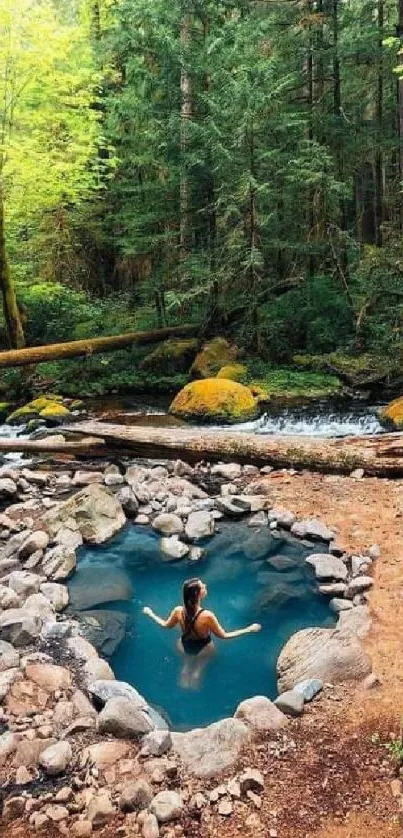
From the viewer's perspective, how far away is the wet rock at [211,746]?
354 cm

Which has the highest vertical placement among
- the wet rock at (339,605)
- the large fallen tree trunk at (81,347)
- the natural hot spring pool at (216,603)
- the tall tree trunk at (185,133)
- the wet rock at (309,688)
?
the tall tree trunk at (185,133)

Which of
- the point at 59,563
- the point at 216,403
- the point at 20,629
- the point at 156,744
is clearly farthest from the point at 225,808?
the point at 216,403

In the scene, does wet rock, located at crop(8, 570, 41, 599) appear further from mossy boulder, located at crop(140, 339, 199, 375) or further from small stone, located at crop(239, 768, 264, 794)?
mossy boulder, located at crop(140, 339, 199, 375)

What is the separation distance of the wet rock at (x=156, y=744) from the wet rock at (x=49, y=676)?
93cm

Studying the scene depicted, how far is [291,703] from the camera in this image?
404cm

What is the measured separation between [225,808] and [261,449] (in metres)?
5.80

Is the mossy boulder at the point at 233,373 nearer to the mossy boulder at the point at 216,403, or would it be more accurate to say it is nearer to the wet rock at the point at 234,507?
the mossy boulder at the point at 216,403

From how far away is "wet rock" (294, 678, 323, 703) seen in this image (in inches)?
164

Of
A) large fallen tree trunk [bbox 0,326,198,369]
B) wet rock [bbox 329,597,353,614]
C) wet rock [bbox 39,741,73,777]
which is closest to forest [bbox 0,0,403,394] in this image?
large fallen tree trunk [bbox 0,326,198,369]

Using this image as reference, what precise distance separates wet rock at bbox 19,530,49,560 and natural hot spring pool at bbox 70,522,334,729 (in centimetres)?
47

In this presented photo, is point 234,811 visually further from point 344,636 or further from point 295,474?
point 295,474

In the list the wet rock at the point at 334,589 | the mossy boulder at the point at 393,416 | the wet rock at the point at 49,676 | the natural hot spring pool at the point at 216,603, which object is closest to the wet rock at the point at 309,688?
the natural hot spring pool at the point at 216,603

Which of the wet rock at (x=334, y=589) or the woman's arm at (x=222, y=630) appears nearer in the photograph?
the woman's arm at (x=222, y=630)

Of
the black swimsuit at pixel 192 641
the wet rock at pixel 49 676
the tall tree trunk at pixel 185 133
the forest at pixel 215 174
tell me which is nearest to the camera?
the wet rock at pixel 49 676
